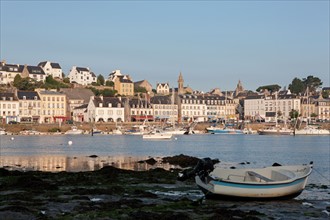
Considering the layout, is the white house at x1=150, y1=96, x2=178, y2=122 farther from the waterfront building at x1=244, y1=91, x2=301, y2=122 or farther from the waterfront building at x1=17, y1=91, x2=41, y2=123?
the waterfront building at x1=17, y1=91, x2=41, y2=123

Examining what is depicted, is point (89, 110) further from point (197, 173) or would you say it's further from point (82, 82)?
point (197, 173)

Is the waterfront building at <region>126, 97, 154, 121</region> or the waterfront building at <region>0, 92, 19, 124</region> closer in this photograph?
the waterfront building at <region>0, 92, 19, 124</region>

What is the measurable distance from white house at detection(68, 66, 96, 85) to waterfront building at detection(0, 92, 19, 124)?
39.8 metres

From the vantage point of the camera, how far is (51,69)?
16000cm

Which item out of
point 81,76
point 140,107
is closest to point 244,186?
point 140,107

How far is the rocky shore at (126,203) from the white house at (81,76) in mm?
140647

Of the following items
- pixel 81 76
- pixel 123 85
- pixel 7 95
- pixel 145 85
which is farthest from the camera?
pixel 145 85

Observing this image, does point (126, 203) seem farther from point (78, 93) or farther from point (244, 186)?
point (78, 93)

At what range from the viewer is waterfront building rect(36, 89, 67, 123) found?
432 ft

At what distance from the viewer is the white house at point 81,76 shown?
541 feet

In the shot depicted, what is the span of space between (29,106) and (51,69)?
112 feet

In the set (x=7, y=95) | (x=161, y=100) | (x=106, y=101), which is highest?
(x=7, y=95)

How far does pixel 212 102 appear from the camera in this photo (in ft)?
552

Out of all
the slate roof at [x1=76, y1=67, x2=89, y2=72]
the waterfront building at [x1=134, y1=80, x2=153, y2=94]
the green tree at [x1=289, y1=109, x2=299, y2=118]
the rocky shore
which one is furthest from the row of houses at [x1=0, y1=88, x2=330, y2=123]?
the rocky shore
